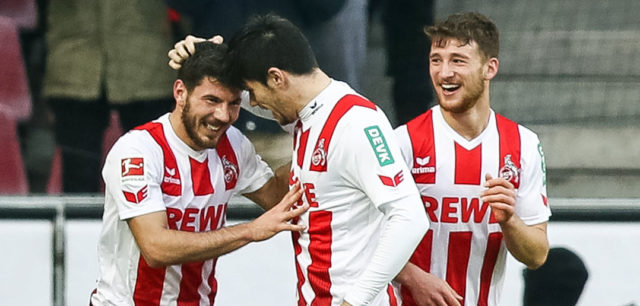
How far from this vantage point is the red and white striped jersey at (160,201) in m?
3.49

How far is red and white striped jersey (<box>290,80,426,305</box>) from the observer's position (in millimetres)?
3184

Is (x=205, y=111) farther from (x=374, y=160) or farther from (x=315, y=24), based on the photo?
(x=315, y=24)

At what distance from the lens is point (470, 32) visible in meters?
3.46

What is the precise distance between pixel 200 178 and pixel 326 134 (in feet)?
1.78

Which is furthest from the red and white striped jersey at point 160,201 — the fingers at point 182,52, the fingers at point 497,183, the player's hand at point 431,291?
the fingers at point 497,183

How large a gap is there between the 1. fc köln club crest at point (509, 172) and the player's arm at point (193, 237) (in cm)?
64

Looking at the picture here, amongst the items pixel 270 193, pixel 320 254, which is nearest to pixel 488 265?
pixel 320 254

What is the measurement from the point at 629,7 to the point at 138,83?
2113mm

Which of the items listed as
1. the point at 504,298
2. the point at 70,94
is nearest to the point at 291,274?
the point at 504,298

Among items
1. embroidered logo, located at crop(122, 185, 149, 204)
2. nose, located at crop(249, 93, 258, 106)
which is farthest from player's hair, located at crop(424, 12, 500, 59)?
embroidered logo, located at crop(122, 185, 149, 204)

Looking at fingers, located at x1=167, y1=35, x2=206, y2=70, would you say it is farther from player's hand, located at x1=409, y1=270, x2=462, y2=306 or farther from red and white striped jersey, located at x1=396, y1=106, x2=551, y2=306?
player's hand, located at x1=409, y1=270, x2=462, y2=306

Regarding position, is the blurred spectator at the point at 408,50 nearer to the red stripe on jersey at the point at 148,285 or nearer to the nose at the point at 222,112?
the nose at the point at 222,112

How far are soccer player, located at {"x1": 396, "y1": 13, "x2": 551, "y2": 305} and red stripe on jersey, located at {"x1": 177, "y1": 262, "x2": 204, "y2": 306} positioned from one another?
0.69m

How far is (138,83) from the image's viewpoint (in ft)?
15.1
